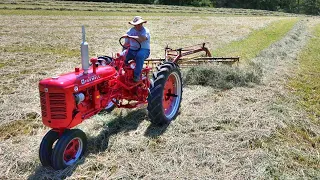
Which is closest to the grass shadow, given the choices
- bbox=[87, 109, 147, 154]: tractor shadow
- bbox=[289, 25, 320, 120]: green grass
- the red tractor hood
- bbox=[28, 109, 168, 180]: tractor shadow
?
bbox=[28, 109, 168, 180]: tractor shadow

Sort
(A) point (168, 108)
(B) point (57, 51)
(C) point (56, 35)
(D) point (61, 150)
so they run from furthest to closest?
(C) point (56, 35), (B) point (57, 51), (A) point (168, 108), (D) point (61, 150)

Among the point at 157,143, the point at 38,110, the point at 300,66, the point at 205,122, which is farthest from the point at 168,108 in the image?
the point at 300,66

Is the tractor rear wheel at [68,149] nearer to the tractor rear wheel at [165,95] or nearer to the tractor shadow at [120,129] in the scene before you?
the tractor shadow at [120,129]

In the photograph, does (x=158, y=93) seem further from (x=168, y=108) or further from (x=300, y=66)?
(x=300, y=66)

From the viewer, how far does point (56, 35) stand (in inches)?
598

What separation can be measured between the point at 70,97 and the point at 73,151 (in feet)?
2.51

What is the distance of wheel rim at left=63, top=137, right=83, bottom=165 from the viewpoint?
4.34 m

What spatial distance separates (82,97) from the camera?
4.37 meters

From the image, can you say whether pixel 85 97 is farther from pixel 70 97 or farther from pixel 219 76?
pixel 219 76

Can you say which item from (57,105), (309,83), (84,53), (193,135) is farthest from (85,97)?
(309,83)

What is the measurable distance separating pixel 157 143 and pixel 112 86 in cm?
109

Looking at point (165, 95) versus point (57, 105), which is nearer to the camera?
point (57, 105)

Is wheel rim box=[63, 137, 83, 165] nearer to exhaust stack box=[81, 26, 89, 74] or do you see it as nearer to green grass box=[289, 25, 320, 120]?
exhaust stack box=[81, 26, 89, 74]

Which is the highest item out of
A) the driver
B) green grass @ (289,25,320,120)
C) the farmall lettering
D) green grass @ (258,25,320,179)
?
the driver
